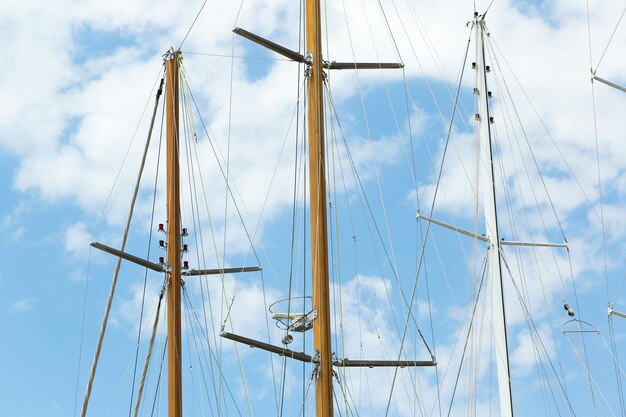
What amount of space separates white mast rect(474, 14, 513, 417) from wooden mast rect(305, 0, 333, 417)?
5.13m

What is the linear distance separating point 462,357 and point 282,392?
5.34 metres

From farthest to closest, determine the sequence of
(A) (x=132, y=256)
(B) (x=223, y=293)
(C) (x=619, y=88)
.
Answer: (A) (x=132, y=256), (B) (x=223, y=293), (C) (x=619, y=88)

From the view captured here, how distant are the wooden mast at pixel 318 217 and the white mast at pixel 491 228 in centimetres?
513

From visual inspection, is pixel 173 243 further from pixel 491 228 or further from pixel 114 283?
pixel 491 228

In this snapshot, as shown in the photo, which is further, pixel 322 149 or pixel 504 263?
pixel 504 263

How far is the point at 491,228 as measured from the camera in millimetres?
37938

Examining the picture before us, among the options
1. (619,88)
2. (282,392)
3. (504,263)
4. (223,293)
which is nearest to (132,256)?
(223,293)

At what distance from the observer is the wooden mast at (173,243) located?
1479 inches

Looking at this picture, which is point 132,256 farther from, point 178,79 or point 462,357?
point 462,357

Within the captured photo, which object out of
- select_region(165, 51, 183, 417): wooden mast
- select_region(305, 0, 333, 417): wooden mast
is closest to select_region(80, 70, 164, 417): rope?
select_region(165, 51, 183, 417): wooden mast

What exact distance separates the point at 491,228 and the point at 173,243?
845 cm

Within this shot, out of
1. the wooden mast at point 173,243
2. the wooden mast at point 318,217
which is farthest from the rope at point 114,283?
the wooden mast at point 318,217

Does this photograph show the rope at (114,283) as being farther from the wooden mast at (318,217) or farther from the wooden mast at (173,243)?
the wooden mast at (318,217)

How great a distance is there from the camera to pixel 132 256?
130ft
